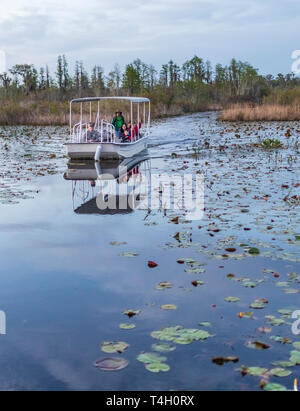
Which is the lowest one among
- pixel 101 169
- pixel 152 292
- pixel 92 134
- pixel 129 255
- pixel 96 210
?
pixel 152 292

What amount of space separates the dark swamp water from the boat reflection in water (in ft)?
0.97

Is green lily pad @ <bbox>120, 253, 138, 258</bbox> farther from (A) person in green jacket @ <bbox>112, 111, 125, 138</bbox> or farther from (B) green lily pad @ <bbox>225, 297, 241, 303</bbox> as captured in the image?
(A) person in green jacket @ <bbox>112, 111, 125, 138</bbox>

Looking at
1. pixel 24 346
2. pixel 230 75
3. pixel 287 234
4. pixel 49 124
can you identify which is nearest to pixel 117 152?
pixel 287 234

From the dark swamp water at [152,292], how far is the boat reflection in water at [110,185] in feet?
0.97

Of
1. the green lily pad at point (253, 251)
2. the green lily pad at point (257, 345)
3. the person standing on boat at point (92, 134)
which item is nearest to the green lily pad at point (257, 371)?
the green lily pad at point (257, 345)

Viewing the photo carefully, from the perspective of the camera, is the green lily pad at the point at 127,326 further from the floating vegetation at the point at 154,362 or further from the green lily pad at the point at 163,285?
the green lily pad at the point at 163,285

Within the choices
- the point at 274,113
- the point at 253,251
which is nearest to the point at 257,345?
the point at 253,251

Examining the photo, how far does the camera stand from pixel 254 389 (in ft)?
14.0

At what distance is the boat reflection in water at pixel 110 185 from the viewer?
12.3 metres

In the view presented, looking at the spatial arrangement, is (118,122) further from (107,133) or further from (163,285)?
(163,285)

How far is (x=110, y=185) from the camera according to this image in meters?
15.9

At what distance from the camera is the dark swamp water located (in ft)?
15.2

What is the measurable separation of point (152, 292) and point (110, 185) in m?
9.54

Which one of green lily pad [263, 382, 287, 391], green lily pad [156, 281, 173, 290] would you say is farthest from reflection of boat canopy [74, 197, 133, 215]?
green lily pad [263, 382, 287, 391]
